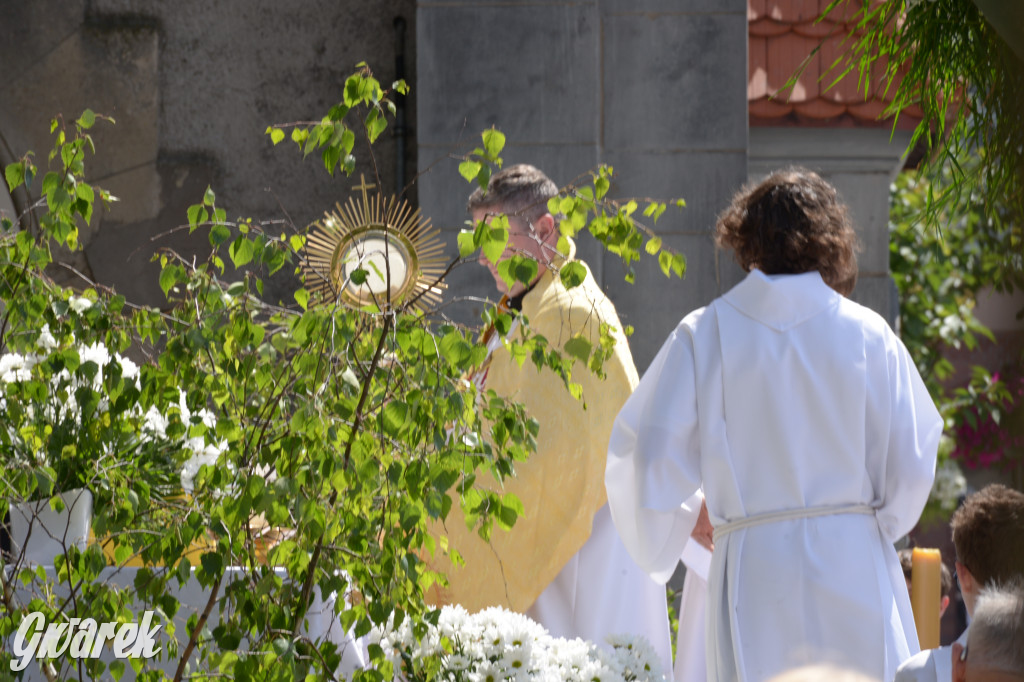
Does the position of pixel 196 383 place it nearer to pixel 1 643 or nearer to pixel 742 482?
pixel 1 643

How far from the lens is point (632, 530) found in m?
2.74

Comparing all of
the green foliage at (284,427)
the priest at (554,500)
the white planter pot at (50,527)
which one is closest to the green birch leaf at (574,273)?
the green foliage at (284,427)

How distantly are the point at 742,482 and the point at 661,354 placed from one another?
0.33 m

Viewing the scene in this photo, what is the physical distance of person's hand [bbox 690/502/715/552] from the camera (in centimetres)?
285

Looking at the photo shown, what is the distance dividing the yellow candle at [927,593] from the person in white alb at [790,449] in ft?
1.31

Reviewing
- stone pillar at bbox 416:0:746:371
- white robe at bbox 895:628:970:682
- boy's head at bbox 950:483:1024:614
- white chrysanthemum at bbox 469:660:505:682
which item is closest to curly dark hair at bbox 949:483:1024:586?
boy's head at bbox 950:483:1024:614

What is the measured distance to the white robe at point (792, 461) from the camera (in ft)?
8.20

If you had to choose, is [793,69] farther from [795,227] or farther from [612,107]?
[795,227]

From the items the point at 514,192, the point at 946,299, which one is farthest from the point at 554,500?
the point at 946,299

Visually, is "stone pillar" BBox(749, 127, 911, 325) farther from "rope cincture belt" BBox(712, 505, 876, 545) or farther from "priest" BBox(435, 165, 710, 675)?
"rope cincture belt" BBox(712, 505, 876, 545)

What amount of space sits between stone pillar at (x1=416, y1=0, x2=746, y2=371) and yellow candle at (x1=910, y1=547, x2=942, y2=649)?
1617 mm

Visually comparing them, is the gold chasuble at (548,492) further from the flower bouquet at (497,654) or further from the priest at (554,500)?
the flower bouquet at (497,654)

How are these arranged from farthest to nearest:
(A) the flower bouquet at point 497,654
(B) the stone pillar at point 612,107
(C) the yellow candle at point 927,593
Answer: (B) the stone pillar at point 612,107 → (C) the yellow candle at point 927,593 → (A) the flower bouquet at point 497,654

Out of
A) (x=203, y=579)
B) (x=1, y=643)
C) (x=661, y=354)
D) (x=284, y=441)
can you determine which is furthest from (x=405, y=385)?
(x=661, y=354)
